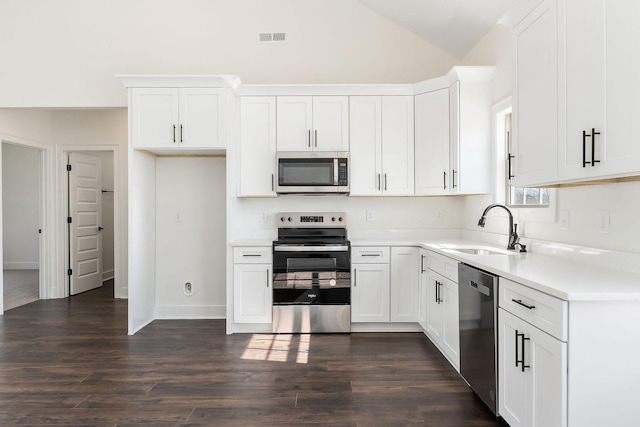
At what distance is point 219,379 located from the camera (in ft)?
9.70

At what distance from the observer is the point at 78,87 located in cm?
457

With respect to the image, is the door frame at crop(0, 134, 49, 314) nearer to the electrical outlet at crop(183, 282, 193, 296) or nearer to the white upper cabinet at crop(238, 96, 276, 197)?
the electrical outlet at crop(183, 282, 193, 296)

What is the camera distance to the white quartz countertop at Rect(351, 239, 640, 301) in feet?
5.26

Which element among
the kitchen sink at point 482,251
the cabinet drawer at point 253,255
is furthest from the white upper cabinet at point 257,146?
the kitchen sink at point 482,251

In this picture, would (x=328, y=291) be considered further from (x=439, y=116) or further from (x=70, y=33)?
(x=70, y=33)

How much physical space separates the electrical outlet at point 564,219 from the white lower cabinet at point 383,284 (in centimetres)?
149

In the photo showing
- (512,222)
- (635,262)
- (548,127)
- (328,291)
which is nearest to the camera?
(635,262)

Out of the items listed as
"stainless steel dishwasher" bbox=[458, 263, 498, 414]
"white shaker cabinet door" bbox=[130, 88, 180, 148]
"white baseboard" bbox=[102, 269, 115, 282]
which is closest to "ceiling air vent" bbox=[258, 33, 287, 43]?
"white shaker cabinet door" bbox=[130, 88, 180, 148]

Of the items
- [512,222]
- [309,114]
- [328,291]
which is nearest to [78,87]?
[309,114]

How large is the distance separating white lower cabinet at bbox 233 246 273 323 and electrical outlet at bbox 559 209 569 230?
2493 mm

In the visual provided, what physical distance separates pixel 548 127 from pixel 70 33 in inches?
191

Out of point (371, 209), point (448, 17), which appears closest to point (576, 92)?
point (448, 17)

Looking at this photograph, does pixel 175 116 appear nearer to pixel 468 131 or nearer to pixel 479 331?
pixel 468 131

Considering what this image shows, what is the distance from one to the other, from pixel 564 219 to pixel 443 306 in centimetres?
110
